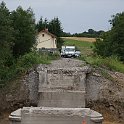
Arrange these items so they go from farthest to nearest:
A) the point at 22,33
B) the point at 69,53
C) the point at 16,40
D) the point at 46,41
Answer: the point at 46,41 → the point at 69,53 → the point at 22,33 → the point at 16,40

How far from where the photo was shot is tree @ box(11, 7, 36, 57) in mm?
39441

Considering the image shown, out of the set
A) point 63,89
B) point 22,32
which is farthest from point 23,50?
point 63,89

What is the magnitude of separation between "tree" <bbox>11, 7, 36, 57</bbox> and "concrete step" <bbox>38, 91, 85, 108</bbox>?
465 inches

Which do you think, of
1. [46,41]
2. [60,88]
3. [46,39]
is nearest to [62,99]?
[60,88]

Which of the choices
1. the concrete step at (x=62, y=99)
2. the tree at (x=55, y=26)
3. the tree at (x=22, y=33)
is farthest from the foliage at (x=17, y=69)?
the tree at (x=55, y=26)

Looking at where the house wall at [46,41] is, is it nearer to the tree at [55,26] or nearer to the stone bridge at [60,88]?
the tree at [55,26]

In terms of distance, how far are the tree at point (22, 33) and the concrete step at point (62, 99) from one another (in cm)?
1181

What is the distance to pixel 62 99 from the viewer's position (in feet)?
90.2

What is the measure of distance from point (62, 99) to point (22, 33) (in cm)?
1379

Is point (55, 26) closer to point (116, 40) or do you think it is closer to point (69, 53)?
point (69, 53)

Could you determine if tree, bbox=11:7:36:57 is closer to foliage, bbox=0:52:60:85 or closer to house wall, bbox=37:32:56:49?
foliage, bbox=0:52:60:85

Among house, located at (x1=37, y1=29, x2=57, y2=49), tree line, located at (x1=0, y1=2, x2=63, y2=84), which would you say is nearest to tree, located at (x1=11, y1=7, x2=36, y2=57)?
tree line, located at (x1=0, y1=2, x2=63, y2=84)

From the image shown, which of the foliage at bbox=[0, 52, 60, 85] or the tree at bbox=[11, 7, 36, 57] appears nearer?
the foliage at bbox=[0, 52, 60, 85]

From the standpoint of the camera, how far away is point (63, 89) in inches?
1101
